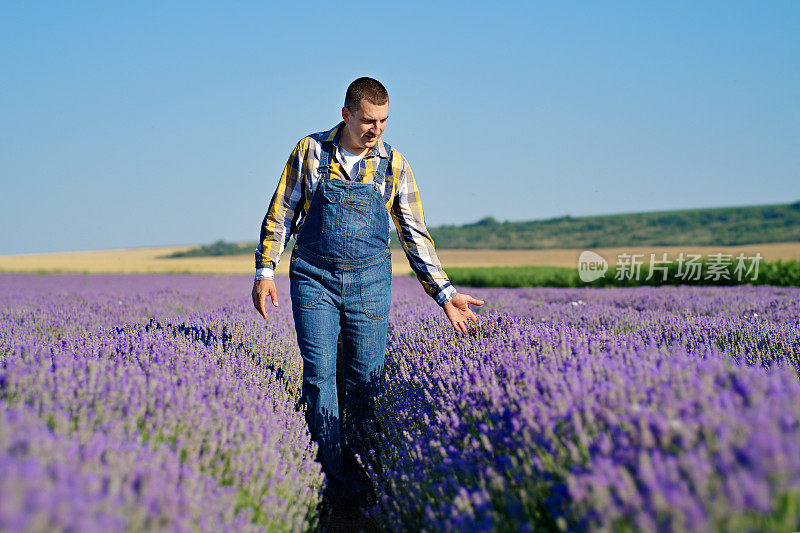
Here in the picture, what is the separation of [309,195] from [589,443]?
202 centimetres

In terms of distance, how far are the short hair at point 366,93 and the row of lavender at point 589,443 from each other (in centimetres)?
135

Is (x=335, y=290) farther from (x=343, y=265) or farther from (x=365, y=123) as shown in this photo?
(x=365, y=123)

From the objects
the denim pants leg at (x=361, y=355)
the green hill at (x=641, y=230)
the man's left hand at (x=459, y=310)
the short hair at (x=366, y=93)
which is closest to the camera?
the short hair at (x=366, y=93)

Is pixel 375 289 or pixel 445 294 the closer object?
pixel 375 289

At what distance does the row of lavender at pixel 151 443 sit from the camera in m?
1.21

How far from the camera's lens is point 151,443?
1.83 metres

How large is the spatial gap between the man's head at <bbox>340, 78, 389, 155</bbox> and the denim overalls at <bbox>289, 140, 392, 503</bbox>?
206 millimetres

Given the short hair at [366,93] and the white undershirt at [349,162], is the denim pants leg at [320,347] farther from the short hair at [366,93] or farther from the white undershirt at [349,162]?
the short hair at [366,93]

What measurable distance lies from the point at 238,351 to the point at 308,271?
977 millimetres

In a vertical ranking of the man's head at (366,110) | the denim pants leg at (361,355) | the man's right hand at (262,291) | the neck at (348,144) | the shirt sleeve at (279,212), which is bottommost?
the denim pants leg at (361,355)

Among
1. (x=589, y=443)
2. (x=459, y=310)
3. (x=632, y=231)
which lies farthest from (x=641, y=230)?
(x=589, y=443)

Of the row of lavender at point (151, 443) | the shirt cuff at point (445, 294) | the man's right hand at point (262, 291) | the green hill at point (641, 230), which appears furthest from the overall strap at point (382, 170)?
the green hill at point (641, 230)

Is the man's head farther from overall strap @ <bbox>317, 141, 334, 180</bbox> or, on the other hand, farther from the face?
overall strap @ <bbox>317, 141, 334, 180</bbox>

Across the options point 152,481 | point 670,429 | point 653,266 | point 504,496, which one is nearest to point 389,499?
point 504,496
